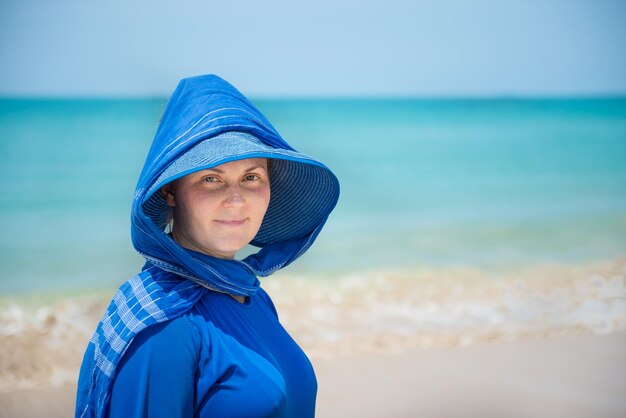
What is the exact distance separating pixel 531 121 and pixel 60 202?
2063 cm

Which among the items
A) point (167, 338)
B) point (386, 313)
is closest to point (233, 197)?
point (167, 338)

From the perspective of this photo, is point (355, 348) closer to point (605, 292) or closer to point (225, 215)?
point (605, 292)

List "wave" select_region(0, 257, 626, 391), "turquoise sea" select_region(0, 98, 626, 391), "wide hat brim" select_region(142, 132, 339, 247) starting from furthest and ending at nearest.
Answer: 1. "turquoise sea" select_region(0, 98, 626, 391)
2. "wave" select_region(0, 257, 626, 391)
3. "wide hat brim" select_region(142, 132, 339, 247)

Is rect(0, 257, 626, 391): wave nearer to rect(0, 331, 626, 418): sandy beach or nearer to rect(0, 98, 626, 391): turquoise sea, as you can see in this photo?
rect(0, 98, 626, 391): turquoise sea

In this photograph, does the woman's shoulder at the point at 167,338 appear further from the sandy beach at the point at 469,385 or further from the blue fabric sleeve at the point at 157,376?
the sandy beach at the point at 469,385

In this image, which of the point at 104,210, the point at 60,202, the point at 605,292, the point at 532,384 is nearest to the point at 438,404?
the point at 532,384

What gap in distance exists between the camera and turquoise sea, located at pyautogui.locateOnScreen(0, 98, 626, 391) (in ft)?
20.7

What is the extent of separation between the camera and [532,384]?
503 cm

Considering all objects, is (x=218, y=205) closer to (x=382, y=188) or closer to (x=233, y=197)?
(x=233, y=197)

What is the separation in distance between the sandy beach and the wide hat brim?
264 centimetres

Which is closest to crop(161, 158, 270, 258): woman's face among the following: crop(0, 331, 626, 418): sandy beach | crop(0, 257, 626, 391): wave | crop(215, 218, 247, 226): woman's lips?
crop(215, 218, 247, 226): woman's lips

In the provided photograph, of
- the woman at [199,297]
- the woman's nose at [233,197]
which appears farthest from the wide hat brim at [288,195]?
the woman's nose at [233,197]

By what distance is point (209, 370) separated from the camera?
1.61 metres

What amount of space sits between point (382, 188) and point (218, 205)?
14.2 meters
